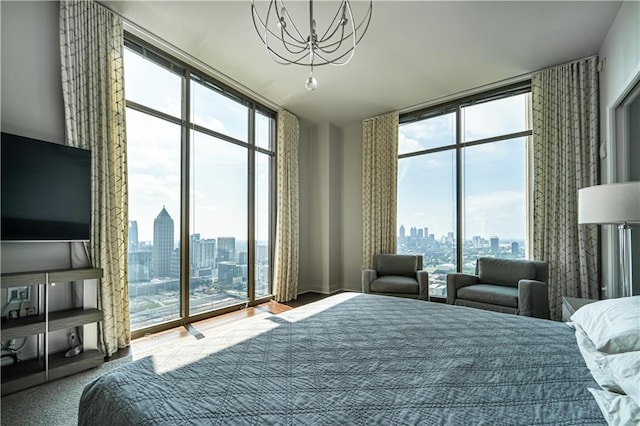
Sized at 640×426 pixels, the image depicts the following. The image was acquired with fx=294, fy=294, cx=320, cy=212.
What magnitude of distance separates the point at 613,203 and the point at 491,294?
4.93 feet

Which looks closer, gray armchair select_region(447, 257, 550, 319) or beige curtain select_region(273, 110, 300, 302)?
gray armchair select_region(447, 257, 550, 319)

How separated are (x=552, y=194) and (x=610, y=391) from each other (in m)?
3.25

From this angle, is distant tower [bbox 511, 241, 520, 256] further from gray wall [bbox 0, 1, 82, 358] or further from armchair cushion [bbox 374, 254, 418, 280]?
gray wall [bbox 0, 1, 82, 358]

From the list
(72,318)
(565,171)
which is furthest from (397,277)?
(72,318)

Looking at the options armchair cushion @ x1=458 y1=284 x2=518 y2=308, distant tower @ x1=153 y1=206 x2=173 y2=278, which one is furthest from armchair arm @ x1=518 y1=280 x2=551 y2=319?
distant tower @ x1=153 y1=206 x2=173 y2=278

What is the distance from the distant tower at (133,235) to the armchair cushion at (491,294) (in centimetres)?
357

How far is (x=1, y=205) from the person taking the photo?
2014 millimetres

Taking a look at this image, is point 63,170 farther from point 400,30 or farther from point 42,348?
point 400,30

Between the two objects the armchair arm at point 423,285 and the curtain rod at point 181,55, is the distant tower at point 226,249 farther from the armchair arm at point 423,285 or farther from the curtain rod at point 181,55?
the armchair arm at point 423,285

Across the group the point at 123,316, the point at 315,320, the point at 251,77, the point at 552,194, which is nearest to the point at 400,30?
the point at 251,77

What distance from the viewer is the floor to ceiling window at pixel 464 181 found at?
12.7 feet

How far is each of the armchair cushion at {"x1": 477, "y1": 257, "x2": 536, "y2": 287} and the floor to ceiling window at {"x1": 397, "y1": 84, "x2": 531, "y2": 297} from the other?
1.54 ft

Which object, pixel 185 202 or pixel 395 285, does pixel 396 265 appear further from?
pixel 185 202

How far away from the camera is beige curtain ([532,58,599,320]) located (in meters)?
3.19
